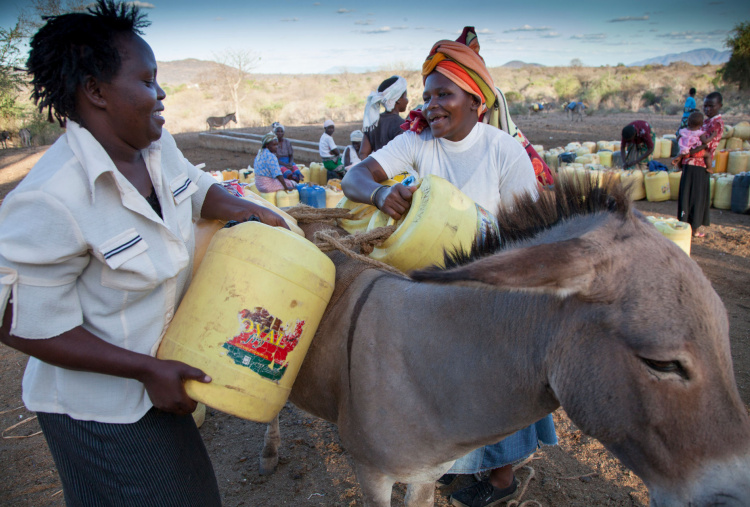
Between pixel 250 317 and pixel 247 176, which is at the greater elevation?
pixel 250 317

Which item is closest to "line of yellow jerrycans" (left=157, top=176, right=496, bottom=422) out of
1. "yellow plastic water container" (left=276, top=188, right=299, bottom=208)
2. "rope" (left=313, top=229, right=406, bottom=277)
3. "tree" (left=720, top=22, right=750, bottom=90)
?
"rope" (left=313, top=229, right=406, bottom=277)

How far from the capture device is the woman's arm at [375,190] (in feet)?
7.02

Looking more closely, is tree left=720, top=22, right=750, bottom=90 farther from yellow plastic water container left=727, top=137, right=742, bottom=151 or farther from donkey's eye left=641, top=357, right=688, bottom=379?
donkey's eye left=641, top=357, right=688, bottom=379

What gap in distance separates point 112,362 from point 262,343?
463 mm

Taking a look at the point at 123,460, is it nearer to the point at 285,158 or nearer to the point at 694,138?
the point at 694,138

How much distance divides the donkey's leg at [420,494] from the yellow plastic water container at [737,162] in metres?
12.6

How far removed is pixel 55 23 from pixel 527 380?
1899 mm

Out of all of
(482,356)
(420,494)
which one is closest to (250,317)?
(482,356)

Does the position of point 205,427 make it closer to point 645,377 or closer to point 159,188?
point 159,188

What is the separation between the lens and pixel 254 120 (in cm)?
4266

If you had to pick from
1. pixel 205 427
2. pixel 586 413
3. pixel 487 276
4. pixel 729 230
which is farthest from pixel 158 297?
pixel 729 230

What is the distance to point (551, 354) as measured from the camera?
1.40 m

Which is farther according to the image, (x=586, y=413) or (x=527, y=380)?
(x=527, y=380)

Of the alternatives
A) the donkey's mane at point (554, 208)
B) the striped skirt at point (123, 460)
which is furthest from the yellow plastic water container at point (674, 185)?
the striped skirt at point (123, 460)
